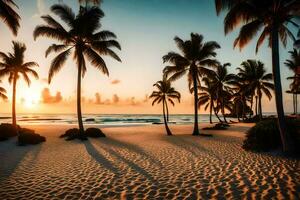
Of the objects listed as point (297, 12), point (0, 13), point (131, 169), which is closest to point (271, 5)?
point (297, 12)

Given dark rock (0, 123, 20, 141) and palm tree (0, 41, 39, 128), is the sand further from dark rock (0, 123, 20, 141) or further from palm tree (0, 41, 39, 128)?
palm tree (0, 41, 39, 128)

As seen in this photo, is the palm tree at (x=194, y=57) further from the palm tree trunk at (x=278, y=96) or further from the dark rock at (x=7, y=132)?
the dark rock at (x=7, y=132)

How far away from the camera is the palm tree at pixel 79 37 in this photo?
52.2 feet

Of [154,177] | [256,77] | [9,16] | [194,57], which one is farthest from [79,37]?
[256,77]

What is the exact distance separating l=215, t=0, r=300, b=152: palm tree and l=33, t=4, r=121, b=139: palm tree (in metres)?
10.4

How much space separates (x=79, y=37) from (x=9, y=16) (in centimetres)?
630

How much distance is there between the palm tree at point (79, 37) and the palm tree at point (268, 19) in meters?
10.4

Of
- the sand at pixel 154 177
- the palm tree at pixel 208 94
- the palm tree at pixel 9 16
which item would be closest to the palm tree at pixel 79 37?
the palm tree at pixel 9 16

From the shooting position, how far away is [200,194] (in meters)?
4.98

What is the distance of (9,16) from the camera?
10.6m

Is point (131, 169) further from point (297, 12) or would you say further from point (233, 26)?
point (297, 12)

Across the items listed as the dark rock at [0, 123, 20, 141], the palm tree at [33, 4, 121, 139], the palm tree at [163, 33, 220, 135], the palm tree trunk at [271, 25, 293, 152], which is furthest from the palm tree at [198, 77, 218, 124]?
the dark rock at [0, 123, 20, 141]

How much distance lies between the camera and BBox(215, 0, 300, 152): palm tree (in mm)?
8938

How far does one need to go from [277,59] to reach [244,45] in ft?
8.38
